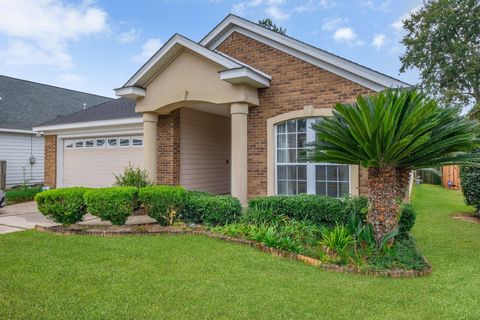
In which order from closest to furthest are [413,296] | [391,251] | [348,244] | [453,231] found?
[413,296]
[391,251]
[348,244]
[453,231]

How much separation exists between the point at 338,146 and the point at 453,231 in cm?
444

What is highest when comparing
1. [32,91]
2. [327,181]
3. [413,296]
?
[32,91]

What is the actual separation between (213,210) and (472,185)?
8425 millimetres

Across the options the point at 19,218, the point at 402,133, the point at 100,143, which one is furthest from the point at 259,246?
the point at 100,143

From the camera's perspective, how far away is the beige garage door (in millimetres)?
13133

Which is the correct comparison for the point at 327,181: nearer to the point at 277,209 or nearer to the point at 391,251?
the point at 277,209

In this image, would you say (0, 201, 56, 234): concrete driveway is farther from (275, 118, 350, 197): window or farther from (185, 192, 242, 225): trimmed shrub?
(275, 118, 350, 197): window

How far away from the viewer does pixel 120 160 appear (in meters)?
13.4

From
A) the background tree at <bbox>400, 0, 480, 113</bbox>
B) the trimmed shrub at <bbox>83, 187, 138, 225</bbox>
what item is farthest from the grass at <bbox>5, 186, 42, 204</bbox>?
the background tree at <bbox>400, 0, 480, 113</bbox>

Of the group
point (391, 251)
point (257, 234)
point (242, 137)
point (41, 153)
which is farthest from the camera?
point (41, 153)

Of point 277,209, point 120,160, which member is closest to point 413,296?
point 277,209

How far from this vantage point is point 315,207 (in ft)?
24.0

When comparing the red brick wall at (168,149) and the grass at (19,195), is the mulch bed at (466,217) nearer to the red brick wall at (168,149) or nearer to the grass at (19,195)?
the red brick wall at (168,149)

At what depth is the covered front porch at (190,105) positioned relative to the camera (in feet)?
30.5
